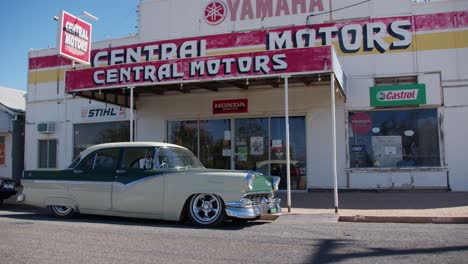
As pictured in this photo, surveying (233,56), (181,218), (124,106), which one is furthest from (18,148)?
(181,218)

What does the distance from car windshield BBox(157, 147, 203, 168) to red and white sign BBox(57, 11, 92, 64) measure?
727 centimetres

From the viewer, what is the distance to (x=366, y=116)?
14.9m

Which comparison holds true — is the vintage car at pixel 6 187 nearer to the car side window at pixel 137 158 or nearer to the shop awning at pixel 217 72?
the shop awning at pixel 217 72

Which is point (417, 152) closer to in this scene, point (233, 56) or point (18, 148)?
point (233, 56)

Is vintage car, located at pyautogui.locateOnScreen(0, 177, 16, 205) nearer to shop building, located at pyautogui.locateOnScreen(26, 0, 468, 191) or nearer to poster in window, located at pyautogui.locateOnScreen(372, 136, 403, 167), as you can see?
shop building, located at pyautogui.locateOnScreen(26, 0, 468, 191)

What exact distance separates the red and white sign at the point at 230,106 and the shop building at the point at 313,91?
1.5 inches

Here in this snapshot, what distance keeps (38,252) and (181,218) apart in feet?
10.1

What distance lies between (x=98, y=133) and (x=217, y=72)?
7.99 metres

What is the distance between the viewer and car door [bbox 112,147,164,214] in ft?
30.1

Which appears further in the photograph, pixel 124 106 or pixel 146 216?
pixel 124 106

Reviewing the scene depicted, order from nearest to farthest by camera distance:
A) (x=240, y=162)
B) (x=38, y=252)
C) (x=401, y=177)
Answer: (x=38, y=252) → (x=401, y=177) → (x=240, y=162)

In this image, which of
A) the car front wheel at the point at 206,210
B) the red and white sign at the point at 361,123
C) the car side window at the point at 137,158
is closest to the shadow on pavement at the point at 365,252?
the car front wheel at the point at 206,210

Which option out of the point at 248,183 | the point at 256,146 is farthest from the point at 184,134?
the point at 248,183

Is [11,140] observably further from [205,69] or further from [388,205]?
[388,205]
